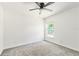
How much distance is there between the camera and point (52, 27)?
459cm

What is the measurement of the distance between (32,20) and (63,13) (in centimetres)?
183

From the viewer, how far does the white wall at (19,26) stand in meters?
3.19

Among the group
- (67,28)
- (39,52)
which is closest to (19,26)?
(39,52)

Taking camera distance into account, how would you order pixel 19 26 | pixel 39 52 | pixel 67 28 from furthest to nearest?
pixel 19 26
pixel 67 28
pixel 39 52

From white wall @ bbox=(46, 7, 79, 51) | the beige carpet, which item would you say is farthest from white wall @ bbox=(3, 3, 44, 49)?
white wall @ bbox=(46, 7, 79, 51)

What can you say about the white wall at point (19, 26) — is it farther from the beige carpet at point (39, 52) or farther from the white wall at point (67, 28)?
the white wall at point (67, 28)

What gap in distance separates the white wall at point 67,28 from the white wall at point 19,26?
1176 mm

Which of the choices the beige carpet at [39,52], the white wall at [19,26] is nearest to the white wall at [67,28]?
the beige carpet at [39,52]

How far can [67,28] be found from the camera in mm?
3555

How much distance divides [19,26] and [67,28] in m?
2.38

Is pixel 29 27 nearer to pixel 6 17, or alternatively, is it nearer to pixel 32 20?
pixel 32 20

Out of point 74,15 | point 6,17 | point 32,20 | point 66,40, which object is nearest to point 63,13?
point 74,15

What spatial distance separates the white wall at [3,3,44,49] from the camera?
10.5 feet

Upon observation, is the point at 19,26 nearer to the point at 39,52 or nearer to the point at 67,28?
the point at 39,52
